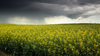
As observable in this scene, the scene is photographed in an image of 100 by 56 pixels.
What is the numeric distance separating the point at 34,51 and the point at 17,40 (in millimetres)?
1983

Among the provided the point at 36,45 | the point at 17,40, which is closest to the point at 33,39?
the point at 36,45

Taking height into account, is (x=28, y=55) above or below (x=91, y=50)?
below

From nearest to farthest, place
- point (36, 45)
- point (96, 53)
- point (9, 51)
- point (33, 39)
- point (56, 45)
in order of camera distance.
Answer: point (96, 53) < point (56, 45) < point (36, 45) < point (33, 39) < point (9, 51)

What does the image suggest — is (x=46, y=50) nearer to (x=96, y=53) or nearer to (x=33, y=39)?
(x=33, y=39)

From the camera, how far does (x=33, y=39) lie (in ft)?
20.0

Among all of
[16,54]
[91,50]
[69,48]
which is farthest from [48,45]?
[16,54]

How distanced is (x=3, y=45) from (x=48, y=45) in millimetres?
4626

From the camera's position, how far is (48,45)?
17.5ft

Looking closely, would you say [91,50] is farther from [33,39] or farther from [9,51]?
[9,51]

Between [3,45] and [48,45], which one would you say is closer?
[48,45]

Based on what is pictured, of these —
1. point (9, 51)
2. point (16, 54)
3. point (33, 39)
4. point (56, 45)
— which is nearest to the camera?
point (56, 45)

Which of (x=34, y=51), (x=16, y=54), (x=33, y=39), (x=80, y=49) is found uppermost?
(x=33, y=39)

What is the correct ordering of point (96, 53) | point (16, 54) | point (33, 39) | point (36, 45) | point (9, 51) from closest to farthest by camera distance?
point (96, 53) < point (36, 45) < point (33, 39) < point (16, 54) < point (9, 51)

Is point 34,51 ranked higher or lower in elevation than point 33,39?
lower
